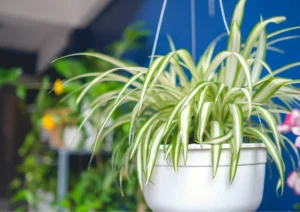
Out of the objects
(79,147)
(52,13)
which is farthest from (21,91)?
(52,13)

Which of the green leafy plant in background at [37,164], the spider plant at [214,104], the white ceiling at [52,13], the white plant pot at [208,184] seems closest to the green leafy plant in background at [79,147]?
the green leafy plant in background at [37,164]

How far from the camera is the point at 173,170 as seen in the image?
933 millimetres

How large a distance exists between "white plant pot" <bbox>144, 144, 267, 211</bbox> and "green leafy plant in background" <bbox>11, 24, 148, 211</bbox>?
62 cm

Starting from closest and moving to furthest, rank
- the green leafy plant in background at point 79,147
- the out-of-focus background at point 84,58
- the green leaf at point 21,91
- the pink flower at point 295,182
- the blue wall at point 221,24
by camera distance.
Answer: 1. the pink flower at point 295,182
2. the blue wall at point 221,24
3. the out-of-focus background at point 84,58
4. the green leafy plant in background at point 79,147
5. the green leaf at point 21,91

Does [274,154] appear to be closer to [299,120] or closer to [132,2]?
[299,120]

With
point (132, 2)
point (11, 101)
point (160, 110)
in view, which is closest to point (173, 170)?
point (160, 110)

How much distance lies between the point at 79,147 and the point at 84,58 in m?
0.81

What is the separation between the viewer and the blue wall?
126 centimetres

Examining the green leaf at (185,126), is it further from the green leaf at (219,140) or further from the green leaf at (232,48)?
the green leaf at (232,48)

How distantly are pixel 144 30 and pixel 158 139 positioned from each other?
1.58 meters

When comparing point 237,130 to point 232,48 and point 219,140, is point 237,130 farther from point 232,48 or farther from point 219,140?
point 232,48

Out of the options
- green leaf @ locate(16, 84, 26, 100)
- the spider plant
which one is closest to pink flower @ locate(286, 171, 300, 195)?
the spider plant

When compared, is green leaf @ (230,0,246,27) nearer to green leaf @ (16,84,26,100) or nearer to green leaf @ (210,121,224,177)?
green leaf @ (210,121,224,177)

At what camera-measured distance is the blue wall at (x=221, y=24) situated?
1263 millimetres
